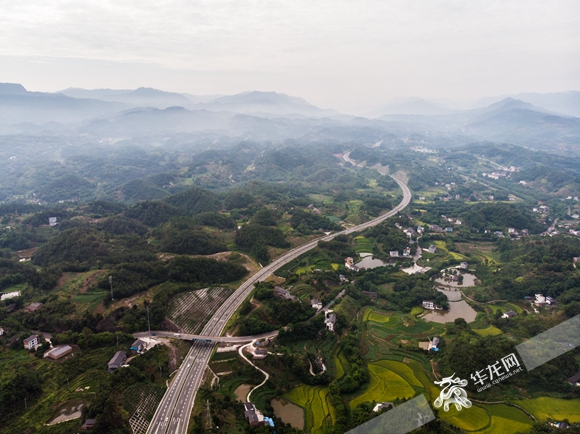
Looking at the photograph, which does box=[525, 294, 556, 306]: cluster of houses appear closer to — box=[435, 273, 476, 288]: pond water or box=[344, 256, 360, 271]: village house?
box=[435, 273, 476, 288]: pond water

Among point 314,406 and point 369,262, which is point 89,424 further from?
point 369,262

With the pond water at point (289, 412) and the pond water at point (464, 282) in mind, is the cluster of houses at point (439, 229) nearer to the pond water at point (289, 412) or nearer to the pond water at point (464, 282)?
the pond water at point (464, 282)

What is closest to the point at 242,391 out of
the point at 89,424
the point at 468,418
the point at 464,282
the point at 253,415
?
the point at 253,415

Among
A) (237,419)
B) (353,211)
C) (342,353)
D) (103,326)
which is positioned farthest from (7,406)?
(353,211)

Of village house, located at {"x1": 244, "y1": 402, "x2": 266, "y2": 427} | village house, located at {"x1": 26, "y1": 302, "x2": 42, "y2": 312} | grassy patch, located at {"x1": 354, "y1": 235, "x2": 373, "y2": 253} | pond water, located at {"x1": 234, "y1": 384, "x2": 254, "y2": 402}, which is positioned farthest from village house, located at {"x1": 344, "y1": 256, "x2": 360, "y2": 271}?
village house, located at {"x1": 26, "y1": 302, "x2": 42, "y2": 312}

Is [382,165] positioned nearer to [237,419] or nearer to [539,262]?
[539,262]

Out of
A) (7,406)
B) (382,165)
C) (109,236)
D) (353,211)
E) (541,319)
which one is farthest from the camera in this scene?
(382,165)
